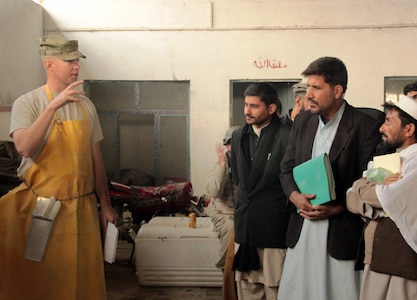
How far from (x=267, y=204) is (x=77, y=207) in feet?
3.59

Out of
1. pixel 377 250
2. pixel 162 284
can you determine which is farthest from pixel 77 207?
pixel 162 284

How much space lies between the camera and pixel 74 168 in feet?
8.03

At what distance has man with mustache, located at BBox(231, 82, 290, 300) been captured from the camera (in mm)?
2723

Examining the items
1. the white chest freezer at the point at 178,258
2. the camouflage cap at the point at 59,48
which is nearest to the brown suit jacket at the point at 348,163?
the camouflage cap at the point at 59,48

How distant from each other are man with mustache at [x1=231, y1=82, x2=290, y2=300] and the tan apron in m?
0.96

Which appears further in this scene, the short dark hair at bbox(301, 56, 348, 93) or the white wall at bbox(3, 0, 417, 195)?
the white wall at bbox(3, 0, 417, 195)

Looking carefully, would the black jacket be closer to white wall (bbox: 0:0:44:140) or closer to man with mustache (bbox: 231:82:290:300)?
man with mustache (bbox: 231:82:290:300)

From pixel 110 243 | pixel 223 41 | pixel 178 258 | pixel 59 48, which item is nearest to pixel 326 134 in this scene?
pixel 110 243

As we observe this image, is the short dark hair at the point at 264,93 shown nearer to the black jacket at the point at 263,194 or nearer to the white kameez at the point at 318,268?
the black jacket at the point at 263,194

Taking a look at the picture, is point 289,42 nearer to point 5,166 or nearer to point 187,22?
point 187,22

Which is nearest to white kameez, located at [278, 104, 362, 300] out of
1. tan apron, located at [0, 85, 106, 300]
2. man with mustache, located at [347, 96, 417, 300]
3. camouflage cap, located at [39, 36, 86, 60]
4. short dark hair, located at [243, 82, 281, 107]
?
man with mustache, located at [347, 96, 417, 300]

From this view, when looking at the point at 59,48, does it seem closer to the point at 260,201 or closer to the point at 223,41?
the point at 260,201

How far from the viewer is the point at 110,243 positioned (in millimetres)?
2566

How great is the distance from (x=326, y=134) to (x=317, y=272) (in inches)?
27.9
